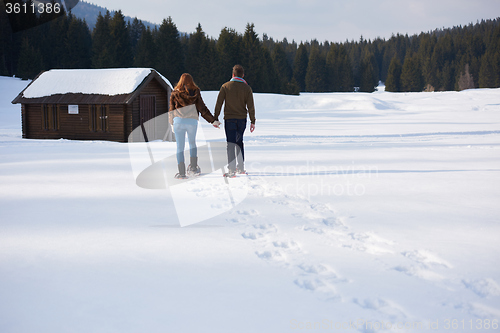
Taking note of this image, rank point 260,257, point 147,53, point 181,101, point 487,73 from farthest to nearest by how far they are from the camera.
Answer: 1. point 487,73
2. point 147,53
3. point 181,101
4. point 260,257

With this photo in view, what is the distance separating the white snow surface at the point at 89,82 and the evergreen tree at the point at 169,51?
138ft

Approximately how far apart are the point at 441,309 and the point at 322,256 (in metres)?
1.16

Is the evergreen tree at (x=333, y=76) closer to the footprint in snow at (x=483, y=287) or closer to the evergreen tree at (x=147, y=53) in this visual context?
the evergreen tree at (x=147, y=53)

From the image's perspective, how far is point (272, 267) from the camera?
3574mm

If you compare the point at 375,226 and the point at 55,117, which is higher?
the point at 55,117

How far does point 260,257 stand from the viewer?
12.5 ft

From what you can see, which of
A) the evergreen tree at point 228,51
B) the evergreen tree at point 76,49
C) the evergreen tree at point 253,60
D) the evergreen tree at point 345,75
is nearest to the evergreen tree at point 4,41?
the evergreen tree at point 76,49

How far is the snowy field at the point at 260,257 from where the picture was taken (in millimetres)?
2773

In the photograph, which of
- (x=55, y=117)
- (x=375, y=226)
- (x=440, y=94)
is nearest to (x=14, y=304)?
(x=375, y=226)

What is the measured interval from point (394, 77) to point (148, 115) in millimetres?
81962

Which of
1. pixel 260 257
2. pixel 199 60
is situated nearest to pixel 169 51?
pixel 199 60

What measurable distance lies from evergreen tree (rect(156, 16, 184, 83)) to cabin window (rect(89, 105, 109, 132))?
142ft

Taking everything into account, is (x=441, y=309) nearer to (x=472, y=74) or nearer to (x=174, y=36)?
(x=174, y=36)

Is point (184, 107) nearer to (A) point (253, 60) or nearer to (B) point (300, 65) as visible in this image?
(A) point (253, 60)
